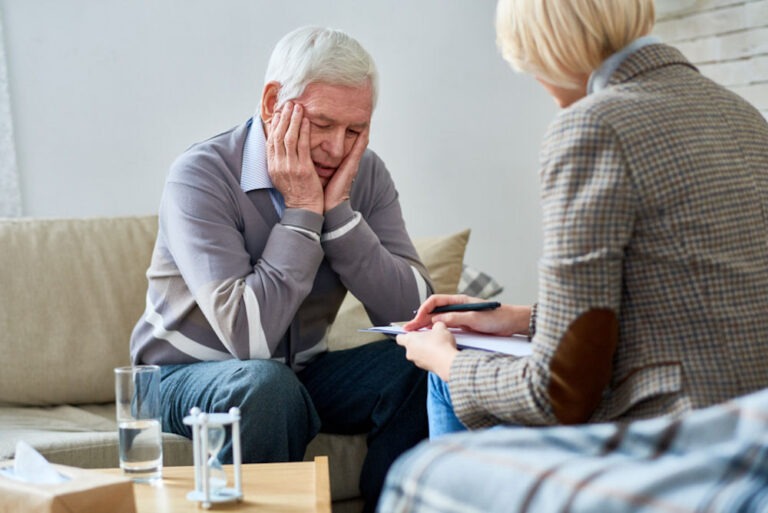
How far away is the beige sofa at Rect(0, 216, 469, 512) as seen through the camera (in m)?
2.35

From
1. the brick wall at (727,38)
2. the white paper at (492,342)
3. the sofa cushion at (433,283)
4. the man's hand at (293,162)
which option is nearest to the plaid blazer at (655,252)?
the white paper at (492,342)

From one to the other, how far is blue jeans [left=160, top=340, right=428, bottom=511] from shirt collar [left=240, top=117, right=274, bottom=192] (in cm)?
37

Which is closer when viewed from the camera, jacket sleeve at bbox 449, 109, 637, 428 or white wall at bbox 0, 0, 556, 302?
jacket sleeve at bbox 449, 109, 637, 428

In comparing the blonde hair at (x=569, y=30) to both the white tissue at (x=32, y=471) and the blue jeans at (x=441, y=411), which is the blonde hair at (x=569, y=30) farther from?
the white tissue at (x=32, y=471)

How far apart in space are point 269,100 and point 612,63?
1.00 m

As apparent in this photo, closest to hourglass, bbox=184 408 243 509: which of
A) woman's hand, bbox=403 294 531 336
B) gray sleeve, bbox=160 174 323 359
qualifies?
woman's hand, bbox=403 294 531 336

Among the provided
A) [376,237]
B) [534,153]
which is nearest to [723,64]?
[534,153]

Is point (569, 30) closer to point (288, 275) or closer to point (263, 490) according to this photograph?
point (263, 490)

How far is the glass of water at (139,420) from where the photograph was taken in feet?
4.93

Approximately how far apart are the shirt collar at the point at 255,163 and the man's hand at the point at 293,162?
0.07 ft

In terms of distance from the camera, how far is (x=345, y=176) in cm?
211

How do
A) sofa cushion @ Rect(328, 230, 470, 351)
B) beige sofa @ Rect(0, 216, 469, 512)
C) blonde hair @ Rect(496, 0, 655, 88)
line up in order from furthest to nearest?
1. sofa cushion @ Rect(328, 230, 470, 351)
2. beige sofa @ Rect(0, 216, 469, 512)
3. blonde hair @ Rect(496, 0, 655, 88)

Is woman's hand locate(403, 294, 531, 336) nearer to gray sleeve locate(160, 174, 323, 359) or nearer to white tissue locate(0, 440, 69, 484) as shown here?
gray sleeve locate(160, 174, 323, 359)

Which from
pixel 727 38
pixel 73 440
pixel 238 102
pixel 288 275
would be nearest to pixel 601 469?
pixel 288 275
